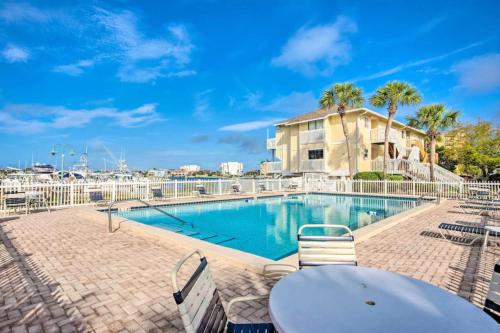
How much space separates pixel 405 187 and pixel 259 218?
12853 mm

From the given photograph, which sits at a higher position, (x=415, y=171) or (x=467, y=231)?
(x=415, y=171)

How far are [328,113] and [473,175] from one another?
781 inches

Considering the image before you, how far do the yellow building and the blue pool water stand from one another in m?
9.72

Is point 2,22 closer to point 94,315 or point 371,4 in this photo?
point 94,315

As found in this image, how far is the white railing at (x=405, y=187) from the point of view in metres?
17.2

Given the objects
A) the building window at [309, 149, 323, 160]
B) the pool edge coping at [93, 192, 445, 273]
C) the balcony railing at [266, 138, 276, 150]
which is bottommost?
the pool edge coping at [93, 192, 445, 273]

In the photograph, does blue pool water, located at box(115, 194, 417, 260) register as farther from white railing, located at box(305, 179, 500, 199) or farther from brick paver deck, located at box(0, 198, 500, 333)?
brick paver deck, located at box(0, 198, 500, 333)

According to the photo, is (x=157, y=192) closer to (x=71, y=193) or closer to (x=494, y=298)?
(x=71, y=193)

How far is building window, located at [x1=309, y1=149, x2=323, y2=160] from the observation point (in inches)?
1145

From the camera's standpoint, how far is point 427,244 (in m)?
6.75

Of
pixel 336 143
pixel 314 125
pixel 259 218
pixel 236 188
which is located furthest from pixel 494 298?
pixel 314 125

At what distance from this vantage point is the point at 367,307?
1909 millimetres

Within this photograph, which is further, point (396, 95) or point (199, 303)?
point (396, 95)

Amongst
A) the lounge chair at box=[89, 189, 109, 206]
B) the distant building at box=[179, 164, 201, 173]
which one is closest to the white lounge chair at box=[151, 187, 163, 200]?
the lounge chair at box=[89, 189, 109, 206]
